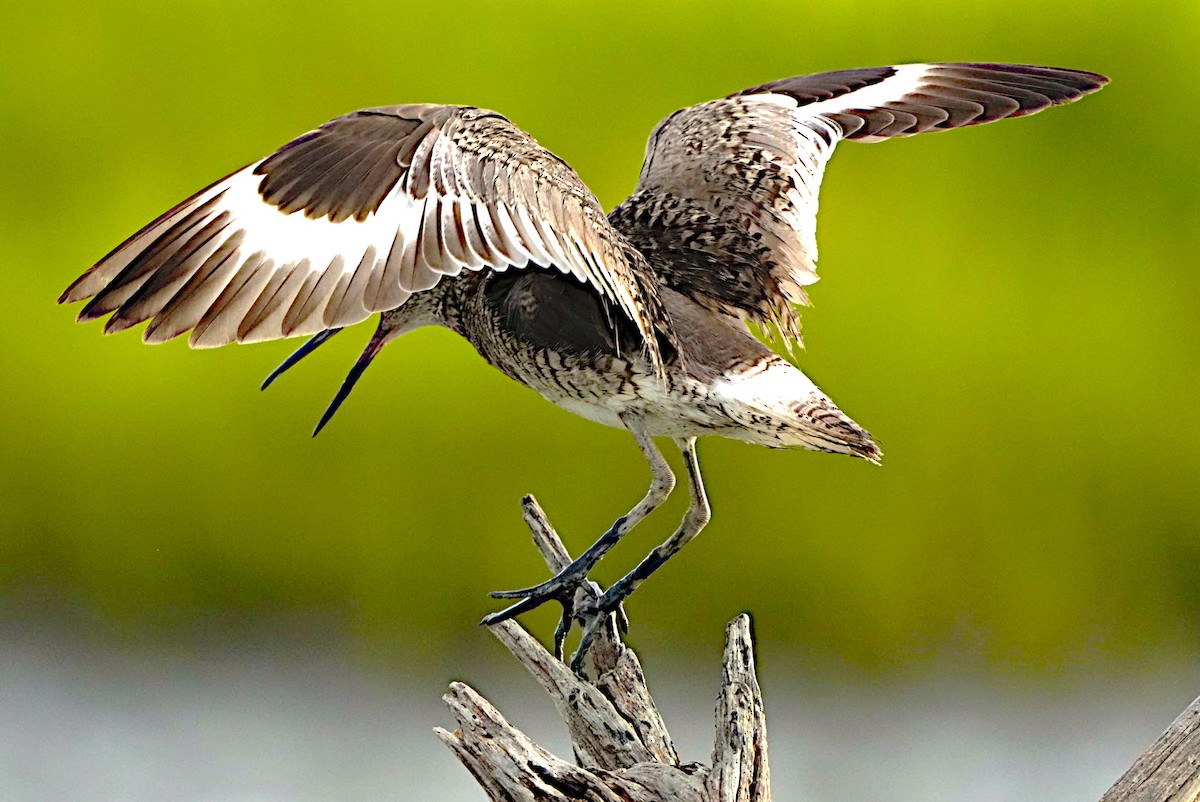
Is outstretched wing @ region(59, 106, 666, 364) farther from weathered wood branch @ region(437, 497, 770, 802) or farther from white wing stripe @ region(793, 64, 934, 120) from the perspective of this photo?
white wing stripe @ region(793, 64, 934, 120)

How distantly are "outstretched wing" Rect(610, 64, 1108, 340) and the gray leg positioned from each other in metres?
0.20

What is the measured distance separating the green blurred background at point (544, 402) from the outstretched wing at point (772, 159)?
96cm

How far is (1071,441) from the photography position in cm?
302

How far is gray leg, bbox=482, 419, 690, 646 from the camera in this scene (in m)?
1.56

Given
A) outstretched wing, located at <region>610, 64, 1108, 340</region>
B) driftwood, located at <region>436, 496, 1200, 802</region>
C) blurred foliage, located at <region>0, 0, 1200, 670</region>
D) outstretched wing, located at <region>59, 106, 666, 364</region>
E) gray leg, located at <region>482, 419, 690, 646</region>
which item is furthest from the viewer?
blurred foliage, located at <region>0, 0, 1200, 670</region>

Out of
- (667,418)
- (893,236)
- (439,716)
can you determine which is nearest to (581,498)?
(439,716)

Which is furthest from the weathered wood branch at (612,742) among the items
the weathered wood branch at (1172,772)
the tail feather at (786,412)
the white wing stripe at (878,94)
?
the white wing stripe at (878,94)

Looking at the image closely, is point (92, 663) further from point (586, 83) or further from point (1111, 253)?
point (1111, 253)

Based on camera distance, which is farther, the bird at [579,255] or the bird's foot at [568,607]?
the bird's foot at [568,607]

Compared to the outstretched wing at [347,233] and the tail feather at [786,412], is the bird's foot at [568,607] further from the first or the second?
the outstretched wing at [347,233]

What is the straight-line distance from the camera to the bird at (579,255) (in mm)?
1239

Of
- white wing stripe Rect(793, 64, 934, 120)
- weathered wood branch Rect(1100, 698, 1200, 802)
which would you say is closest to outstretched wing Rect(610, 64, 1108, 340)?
white wing stripe Rect(793, 64, 934, 120)

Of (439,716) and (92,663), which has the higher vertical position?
(92,663)

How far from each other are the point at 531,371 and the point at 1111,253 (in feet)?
6.43
